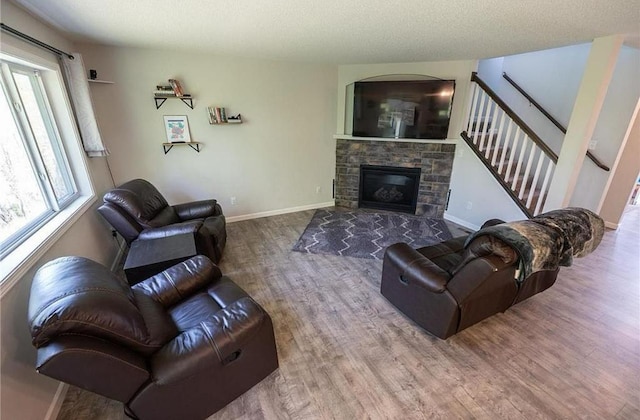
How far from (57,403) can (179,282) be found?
2.97 ft

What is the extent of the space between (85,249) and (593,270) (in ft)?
17.1

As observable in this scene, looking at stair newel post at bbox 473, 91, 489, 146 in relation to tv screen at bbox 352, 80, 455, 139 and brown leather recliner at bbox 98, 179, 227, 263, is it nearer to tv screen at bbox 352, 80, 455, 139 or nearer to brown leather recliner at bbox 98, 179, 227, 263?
tv screen at bbox 352, 80, 455, 139

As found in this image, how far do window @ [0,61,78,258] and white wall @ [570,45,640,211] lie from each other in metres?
6.15

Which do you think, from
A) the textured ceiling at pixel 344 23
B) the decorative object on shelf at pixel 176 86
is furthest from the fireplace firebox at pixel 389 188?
the decorative object on shelf at pixel 176 86

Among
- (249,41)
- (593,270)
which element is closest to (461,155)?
(593,270)

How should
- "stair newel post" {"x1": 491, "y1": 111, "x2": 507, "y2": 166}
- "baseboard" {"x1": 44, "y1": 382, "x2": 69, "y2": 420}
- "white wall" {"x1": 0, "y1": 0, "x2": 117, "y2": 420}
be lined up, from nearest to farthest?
"white wall" {"x1": 0, "y1": 0, "x2": 117, "y2": 420} → "baseboard" {"x1": 44, "y1": 382, "x2": 69, "y2": 420} → "stair newel post" {"x1": 491, "y1": 111, "x2": 507, "y2": 166}

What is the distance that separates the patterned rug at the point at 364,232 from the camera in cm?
345

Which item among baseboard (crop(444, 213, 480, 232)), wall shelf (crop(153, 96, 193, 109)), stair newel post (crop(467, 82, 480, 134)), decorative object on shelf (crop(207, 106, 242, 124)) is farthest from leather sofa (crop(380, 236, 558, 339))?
wall shelf (crop(153, 96, 193, 109))

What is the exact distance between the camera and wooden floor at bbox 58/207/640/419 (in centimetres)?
163


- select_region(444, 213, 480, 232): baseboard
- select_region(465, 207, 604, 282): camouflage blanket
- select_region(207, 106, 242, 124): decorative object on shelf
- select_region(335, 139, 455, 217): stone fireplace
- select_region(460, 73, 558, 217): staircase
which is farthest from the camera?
select_region(335, 139, 455, 217): stone fireplace

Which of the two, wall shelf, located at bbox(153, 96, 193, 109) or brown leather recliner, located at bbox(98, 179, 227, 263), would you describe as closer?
brown leather recliner, located at bbox(98, 179, 227, 263)

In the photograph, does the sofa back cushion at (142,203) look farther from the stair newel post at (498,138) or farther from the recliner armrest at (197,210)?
the stair newel post at (498,138)

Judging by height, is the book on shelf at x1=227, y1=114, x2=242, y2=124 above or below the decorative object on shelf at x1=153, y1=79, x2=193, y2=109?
below

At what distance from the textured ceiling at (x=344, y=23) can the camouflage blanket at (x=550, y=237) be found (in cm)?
139
